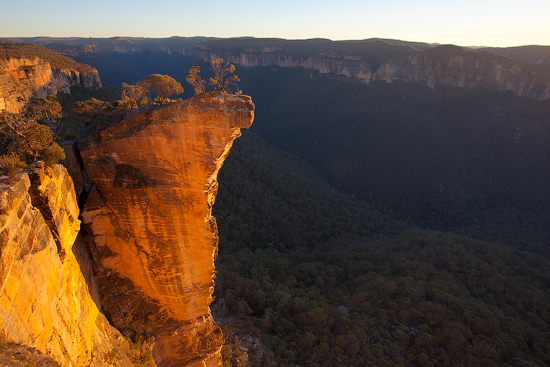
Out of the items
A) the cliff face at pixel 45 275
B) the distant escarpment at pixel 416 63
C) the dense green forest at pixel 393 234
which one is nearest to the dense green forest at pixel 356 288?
the dense green forest at pixel 393 234

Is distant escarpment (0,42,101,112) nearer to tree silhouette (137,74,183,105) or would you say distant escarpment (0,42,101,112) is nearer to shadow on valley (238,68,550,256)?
tree silhouette (137,74,183,105)

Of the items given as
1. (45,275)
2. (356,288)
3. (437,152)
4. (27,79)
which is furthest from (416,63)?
(45,275)

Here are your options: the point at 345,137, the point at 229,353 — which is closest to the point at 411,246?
the point at 229,353

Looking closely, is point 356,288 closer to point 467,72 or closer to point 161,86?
point 161,86

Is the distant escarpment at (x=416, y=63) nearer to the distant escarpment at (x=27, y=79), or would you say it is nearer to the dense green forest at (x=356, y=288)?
the dense green forest at (x=356, y=288)

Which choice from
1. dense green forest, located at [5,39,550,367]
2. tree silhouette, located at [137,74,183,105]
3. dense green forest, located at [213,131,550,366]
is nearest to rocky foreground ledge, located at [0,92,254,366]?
dense green forest, located at [5,39,550,367]
